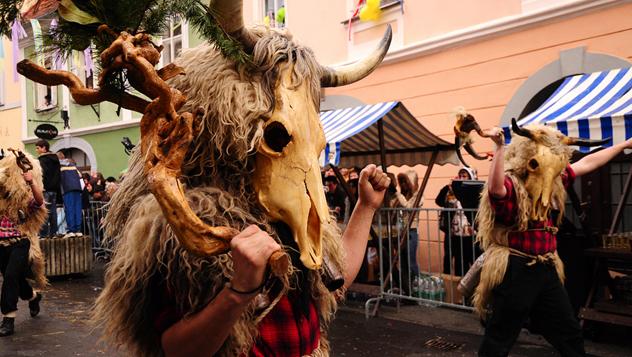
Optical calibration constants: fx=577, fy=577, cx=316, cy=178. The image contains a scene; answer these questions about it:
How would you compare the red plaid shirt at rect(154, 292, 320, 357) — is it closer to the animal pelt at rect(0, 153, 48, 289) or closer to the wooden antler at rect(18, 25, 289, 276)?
the wooden antler at rect(18, 25, 289, 276)

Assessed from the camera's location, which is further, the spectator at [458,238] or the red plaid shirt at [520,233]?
the spectator at [458,238]

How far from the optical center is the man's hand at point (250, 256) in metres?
1.19

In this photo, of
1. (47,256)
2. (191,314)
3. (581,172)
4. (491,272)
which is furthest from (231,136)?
(47,256)

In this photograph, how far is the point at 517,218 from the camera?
386 cm

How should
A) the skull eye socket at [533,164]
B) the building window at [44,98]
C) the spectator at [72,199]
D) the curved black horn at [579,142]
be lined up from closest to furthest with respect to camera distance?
the skull eye socket at [533,164], the curved black horn at [579,142], the spectator at [72,199], the building window at [44,98]

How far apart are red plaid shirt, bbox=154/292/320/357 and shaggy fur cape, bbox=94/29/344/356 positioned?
1.6 inches

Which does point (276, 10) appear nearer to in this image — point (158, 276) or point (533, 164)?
point (533, 164)

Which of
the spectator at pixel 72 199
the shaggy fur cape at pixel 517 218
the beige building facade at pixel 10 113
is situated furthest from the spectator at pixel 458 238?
the beige building facade at pixel 10 113

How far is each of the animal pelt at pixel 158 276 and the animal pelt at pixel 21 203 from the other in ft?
16.9

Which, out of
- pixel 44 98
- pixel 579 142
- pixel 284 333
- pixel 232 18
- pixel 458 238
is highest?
pixel 44 98

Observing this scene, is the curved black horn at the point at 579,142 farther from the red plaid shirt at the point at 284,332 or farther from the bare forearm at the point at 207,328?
the bare forearm at the point at 207,328

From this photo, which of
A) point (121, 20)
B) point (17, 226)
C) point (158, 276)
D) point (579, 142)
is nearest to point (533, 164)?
point (579, 142)

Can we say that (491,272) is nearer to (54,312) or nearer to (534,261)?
(534,261)

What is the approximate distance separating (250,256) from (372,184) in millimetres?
896
